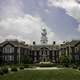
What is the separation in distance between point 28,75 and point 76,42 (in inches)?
2196

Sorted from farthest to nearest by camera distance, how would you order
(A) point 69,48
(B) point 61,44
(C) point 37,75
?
(B) point 61,44
(A) point 69,48
(C) point 37,75

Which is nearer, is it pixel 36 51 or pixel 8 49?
pixel 8 49

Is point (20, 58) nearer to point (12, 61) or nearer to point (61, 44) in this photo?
point (12, 61)

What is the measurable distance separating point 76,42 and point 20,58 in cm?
2005

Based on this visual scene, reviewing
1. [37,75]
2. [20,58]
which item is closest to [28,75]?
[37,75]

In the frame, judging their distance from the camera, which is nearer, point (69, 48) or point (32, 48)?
point (69, 48)

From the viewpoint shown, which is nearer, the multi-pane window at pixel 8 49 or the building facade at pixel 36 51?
the building facade at pixel 36 51

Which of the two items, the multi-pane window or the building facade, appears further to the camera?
the multi-pane window

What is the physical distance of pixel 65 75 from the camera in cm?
3328

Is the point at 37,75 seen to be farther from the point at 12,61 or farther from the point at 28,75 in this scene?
the point at 12,61

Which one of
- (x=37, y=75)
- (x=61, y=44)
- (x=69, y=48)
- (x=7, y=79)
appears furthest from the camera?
(x=61, y=44)

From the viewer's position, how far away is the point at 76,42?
86.6 m

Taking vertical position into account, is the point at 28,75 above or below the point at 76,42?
below

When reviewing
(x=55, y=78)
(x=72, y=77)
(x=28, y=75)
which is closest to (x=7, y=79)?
(x=28, y=75)
